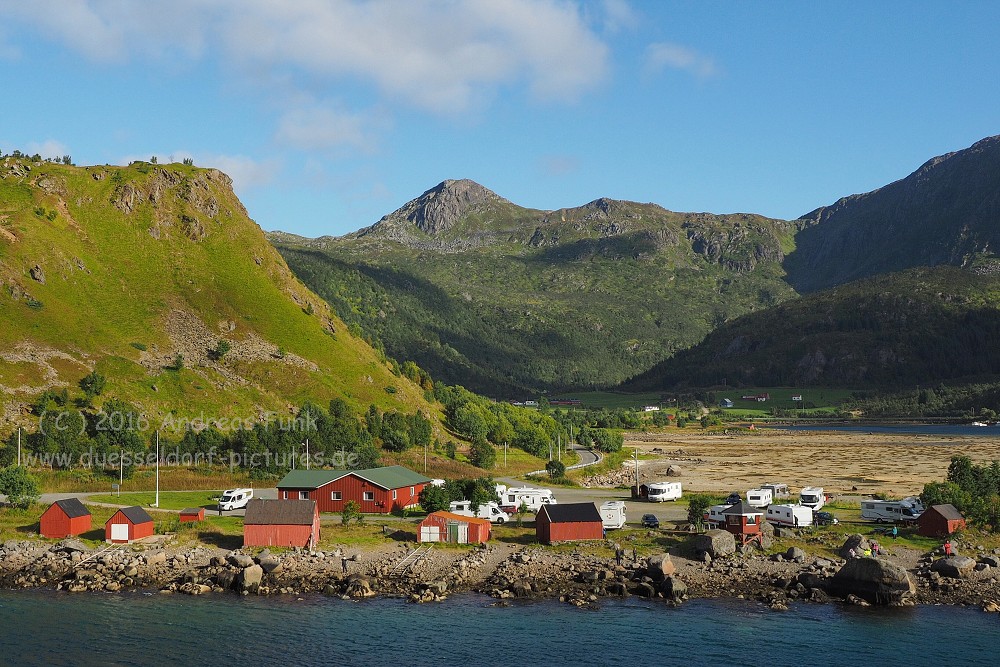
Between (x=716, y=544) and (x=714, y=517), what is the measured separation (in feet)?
31.5

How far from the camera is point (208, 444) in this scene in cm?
10881

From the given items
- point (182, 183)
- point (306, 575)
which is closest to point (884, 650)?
point (306, 575)

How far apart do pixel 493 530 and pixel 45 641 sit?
1409 inches

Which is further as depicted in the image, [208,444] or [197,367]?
[197,367]

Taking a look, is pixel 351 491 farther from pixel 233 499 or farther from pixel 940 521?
pixel 940 521

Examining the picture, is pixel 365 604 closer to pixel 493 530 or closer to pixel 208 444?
pixel 493 530

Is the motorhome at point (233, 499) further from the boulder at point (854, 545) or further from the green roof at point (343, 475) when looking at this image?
the boulder at point (854, 545)

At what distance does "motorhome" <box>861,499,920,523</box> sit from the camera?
7875 centimetres

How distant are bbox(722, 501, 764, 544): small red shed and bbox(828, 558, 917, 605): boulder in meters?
9.65

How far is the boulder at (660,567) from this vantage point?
202 feet

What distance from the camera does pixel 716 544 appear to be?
6700cm

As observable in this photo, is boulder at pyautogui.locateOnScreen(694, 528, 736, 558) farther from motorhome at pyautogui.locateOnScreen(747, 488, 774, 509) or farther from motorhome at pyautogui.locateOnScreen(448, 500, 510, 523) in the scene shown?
motorhome at pyautogui.locateOnScreen(747, 488, 774, 509)

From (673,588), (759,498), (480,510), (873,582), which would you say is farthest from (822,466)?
(673,588)

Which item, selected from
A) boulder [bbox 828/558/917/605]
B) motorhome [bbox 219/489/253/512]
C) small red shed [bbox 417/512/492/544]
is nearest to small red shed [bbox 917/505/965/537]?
boulder [bbox 828/558/917/605]
